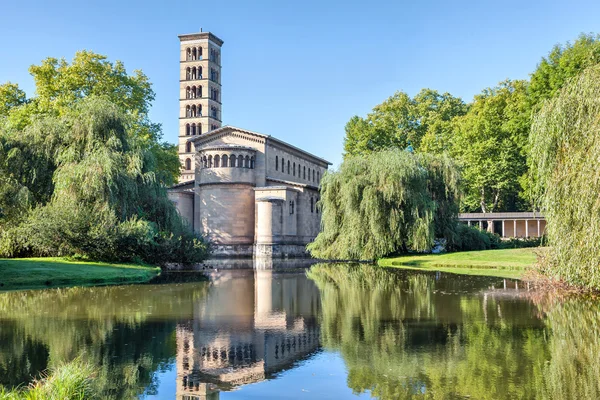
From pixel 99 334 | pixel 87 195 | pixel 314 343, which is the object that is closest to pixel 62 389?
pixel 314 343

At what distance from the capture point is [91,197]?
28.4 meters

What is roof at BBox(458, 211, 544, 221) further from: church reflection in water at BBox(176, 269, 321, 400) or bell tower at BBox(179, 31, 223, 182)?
church reflection in water at BBox(176, 269, 321, 400)

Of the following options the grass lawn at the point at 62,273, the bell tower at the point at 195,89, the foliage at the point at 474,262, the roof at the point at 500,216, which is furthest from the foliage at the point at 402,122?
the grass lawn at the point at 62,273

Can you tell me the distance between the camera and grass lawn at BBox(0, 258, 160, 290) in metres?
22.0

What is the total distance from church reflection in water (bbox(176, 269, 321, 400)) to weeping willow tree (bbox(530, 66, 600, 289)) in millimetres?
6145

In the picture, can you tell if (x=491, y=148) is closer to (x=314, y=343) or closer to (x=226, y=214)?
(x=226, y=214)

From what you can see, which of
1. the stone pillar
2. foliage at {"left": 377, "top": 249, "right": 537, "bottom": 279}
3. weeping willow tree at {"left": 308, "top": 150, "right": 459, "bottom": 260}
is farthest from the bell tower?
foliage at {"left": 377, "top": 249, "right": 537, "bottom": 279}

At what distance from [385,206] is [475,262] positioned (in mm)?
6665

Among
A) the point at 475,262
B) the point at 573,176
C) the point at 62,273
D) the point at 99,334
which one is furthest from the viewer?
the point at 475,262

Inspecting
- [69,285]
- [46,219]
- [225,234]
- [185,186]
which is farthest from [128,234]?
[185,186]

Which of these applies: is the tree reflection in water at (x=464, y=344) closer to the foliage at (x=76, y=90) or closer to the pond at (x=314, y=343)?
the pond at (x=314, y=343)

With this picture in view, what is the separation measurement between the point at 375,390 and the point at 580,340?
5005mm

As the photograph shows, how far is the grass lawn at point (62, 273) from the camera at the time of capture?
72.3ft

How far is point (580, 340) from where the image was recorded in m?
10.6
